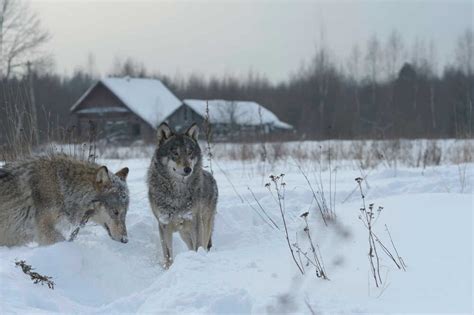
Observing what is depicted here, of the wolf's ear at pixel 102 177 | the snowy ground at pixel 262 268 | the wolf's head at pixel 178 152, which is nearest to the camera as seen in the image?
the snowy ground at pixel 262 268

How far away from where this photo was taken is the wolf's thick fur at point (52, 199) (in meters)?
5.98

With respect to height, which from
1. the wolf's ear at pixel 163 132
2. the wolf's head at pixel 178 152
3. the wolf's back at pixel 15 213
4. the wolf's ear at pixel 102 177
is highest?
the wolf's ear at pixel 163 132

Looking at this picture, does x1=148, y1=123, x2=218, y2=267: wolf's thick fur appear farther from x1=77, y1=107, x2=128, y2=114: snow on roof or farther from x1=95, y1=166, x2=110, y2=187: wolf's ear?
x1=77, y1=107, x2=128, y2=114: snow on roof

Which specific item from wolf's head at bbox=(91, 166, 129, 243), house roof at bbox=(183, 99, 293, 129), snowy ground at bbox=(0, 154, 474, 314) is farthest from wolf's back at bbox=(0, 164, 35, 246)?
house roof at bbox=(183, 99, 293, 129)

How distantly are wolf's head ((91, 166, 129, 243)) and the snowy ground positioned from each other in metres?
0.29

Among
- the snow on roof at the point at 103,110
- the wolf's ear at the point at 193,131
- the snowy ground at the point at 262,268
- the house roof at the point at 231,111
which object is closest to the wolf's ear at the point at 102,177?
the snowy ground at the point at 262,268

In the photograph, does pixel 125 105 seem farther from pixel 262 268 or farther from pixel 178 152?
pixel 262 268

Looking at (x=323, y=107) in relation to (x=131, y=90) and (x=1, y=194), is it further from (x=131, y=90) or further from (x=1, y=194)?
(x=1, y=194)

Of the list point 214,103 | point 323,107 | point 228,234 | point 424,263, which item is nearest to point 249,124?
point 214,103

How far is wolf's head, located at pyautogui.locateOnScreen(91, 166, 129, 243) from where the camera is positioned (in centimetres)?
614

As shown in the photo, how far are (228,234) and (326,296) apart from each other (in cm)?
402

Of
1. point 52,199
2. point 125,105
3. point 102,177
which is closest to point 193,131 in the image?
point 102,177

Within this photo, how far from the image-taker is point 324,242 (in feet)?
18.0

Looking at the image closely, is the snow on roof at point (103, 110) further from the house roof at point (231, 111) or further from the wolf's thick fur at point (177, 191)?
the wolf's thick fur at point (177, 191)
